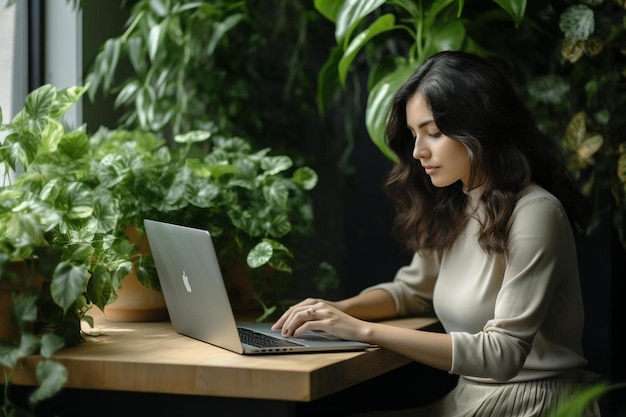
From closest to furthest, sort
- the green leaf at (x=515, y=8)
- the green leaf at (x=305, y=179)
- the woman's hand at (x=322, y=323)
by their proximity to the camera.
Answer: the woman's hand at (x=322, y=323)
the green leaf at (x=515, y=8)
the green leaf at (x=305, y=179)

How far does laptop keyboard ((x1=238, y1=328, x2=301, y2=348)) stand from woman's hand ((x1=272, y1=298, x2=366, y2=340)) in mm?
36

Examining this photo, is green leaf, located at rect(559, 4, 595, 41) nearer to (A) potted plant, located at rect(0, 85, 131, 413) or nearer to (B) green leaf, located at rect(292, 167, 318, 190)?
(B) green leaf, located at rect(292, 167, 318, 190)

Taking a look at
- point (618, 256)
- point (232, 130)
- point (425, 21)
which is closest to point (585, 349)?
point (618, 256)

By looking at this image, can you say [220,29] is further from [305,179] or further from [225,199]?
[225,199]

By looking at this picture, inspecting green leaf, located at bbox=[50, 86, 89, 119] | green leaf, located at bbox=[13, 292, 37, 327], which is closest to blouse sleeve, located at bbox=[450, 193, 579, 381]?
green leaf, located at bbox=[13, 292, 37, 327]

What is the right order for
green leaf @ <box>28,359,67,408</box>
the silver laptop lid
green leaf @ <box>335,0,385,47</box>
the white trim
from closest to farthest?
1. green leaf @ <box>28,359,67,408</box>
2. the silver laptop lid
3. green leaf @ <box>335,0,385,47</box>
4. the white trim

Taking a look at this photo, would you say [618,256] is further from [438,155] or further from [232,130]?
[232,130]

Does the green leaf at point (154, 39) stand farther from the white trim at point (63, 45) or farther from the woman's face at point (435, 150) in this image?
the woman's face at point (435, 150)

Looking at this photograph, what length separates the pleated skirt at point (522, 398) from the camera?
1931mm

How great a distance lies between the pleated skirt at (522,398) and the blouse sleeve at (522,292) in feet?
0.40

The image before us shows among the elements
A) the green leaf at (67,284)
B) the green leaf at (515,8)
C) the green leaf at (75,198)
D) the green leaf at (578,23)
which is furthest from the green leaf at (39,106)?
the green leaf at (578,23)

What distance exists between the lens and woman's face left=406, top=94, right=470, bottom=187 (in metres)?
1.98

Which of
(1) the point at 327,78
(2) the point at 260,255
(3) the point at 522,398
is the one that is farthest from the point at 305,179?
(3) the point at 522,398

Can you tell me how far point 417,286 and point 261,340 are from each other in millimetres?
611
